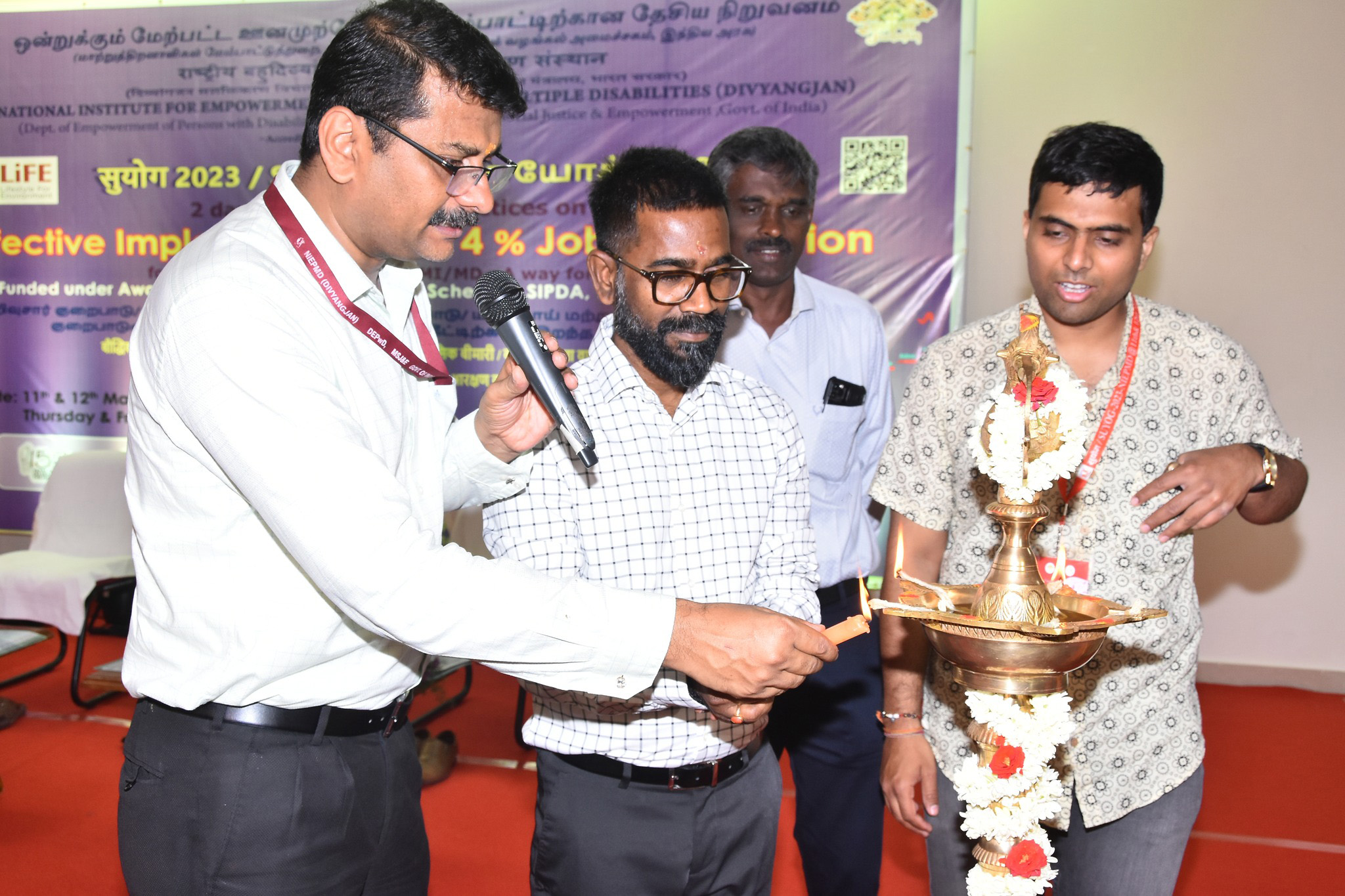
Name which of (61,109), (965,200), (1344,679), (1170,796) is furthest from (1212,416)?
(61,109)

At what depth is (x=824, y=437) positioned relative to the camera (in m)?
2.97

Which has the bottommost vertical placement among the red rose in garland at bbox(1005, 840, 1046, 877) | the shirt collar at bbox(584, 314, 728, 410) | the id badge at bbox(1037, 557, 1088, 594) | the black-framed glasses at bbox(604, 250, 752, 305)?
the red rose in garland at bbox(1005, 840, 1046, 877)

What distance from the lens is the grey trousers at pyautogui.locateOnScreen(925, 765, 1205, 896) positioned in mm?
1840

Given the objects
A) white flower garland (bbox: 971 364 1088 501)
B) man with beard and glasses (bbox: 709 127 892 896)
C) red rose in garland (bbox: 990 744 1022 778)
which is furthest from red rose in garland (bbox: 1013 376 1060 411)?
man with beard and glasses (bbox: 709 127 892 896)

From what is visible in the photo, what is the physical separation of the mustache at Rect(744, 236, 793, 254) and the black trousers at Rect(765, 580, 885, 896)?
1089 millimetres

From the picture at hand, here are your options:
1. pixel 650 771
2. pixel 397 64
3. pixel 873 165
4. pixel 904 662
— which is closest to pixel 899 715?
pixel 904 662

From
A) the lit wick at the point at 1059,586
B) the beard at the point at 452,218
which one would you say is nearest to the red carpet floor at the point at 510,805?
the lit wick at the point at 1059,586

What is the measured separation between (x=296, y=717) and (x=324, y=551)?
1.32ft

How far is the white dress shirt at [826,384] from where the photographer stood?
9.61 ft

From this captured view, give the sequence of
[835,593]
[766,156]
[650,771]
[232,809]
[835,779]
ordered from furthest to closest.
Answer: [766,156] < [835,593] < [835,779] < [650,771] < [232,809]

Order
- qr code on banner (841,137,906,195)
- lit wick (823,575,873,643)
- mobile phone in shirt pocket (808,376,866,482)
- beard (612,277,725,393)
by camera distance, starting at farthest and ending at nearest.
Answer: qr code on banner (841,137,906,195)
mobile phone in shirt pocket (808,376,866,482)
beard (612,277,725,393)
lit wick (823,575,873,643)

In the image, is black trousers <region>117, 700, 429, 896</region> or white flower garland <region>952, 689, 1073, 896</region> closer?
white flower garland <region>952, 689, 1073, 896</region>

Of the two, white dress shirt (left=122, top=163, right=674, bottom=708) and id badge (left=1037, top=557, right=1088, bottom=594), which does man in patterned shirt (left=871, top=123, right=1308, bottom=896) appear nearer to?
id badge (left=1037, top=557, right=1088, bottom=594)

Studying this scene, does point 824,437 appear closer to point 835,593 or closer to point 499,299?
point 835,593
